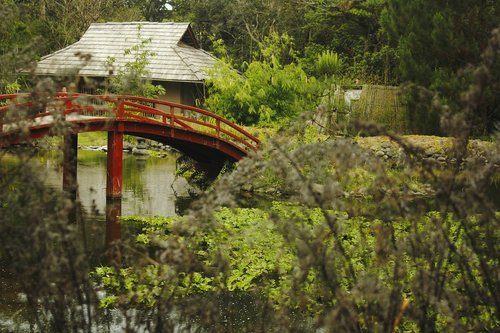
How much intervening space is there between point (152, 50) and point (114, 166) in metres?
14.8

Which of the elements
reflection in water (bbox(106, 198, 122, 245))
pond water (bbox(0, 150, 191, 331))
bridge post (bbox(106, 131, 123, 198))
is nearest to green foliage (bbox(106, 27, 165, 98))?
bridge post (bbox(106, 131, 123, 198))

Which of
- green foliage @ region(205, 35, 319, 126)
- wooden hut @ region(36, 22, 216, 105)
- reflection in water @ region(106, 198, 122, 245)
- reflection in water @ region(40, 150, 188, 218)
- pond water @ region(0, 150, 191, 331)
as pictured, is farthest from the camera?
wooden hut @ region(36, 22, 216, 105)

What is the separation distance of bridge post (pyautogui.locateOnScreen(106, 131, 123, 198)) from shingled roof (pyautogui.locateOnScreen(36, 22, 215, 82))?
1176 centimetres

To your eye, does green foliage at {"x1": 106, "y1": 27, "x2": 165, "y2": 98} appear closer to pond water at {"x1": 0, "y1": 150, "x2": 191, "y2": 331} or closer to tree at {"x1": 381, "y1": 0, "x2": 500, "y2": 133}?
pond water at {"x1": 0, "y1": 150, "x2": 191, "y2": 331}

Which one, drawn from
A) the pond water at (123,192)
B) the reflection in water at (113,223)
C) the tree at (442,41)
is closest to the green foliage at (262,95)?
the pond water at (123,192)

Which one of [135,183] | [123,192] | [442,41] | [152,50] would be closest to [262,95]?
[135,183]

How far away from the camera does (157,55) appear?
1217 inches

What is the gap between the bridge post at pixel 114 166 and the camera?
17547 millimetres

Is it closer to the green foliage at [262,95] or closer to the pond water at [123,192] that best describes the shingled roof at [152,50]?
the pond water at [123,192]

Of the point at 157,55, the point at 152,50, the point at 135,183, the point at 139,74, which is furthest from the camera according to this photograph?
the point at 152,50

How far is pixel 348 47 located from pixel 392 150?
512 inches

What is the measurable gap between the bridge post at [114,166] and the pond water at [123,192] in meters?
0.32

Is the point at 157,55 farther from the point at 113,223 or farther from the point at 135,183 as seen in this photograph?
the point at 113,223

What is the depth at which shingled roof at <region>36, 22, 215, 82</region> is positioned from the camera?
29906mm
